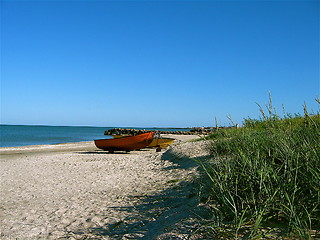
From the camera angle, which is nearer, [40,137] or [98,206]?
[98,206]

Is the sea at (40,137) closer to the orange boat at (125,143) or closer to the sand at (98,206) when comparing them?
the orange boat at (125,143)

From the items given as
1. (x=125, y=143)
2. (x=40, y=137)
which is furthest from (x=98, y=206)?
(x=40, y=137)

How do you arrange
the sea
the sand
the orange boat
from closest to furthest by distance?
1. the sand
2. the orange boat
3. the sea

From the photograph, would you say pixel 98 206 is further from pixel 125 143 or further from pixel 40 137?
pixel 40 137

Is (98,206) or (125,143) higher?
(125,143)

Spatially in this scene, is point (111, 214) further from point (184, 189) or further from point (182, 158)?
point (182, 158)

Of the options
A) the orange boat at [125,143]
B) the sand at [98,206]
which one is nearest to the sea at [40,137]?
the orange boat at [125,143]

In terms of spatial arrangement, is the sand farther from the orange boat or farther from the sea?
the sea

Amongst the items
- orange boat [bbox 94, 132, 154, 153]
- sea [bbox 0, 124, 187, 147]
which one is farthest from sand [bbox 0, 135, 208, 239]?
sea [bbox 0, 124, 187, 147]

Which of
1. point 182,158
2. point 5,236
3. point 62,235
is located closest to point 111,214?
point 62,235

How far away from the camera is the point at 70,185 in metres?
7.18

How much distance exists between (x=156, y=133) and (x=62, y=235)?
542 inches

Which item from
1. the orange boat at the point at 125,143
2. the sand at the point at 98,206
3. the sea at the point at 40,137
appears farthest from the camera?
the sea at the point at 40,137

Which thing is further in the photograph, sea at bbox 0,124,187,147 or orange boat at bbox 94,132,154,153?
sea at bbox 0,124,187,147
